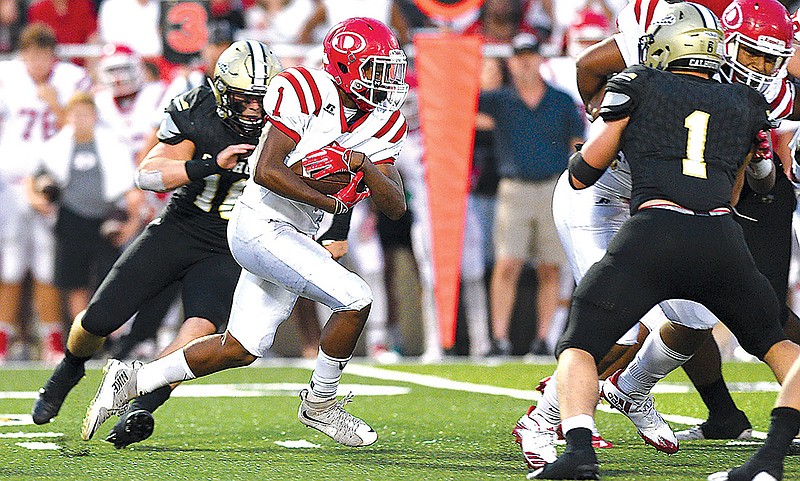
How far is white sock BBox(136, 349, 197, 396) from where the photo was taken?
4641 millimetres

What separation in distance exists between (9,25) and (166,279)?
564 cm

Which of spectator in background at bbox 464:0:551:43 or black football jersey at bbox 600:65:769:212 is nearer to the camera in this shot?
black football jersey at bbox 600:65:769:212

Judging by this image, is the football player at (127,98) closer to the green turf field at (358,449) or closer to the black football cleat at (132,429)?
the green turf field at (358,449)

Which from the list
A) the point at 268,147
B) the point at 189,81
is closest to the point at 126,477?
the point at 268,147

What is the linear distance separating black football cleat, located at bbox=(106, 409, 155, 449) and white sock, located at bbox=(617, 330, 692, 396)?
1.63m

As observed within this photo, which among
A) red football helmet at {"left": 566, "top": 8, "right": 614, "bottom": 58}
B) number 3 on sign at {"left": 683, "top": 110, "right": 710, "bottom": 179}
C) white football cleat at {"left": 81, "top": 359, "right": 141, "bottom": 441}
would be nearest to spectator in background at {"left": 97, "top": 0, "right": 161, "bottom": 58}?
red football helmet at {"left": 566, "top": 8, "right": 614, "bottom": 58}

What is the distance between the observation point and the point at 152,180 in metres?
5.00

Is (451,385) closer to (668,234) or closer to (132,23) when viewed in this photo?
(668,234)

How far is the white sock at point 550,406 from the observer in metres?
4.07

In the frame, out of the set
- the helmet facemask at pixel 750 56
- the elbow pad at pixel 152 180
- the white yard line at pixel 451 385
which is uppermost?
the helmet facemask at pixel 750 56

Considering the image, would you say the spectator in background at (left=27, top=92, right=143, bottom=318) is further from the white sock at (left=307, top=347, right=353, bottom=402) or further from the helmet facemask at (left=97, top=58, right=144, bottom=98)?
the white sock at (left=307, top=347, right=353, bottom=402)

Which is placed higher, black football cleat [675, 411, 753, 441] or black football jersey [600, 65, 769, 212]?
black football jersey [600, 65, 769, 212]

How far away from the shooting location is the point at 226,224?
17.0 ft

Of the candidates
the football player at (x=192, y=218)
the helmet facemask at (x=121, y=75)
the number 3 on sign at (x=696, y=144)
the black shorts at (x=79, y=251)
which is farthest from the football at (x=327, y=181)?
the helmet facemask at (x=121, y=75)
